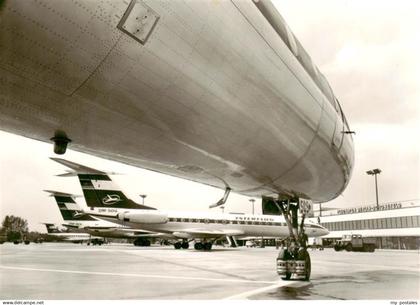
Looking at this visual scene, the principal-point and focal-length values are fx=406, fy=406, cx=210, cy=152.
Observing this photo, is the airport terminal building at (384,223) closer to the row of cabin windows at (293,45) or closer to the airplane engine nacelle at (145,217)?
the airplane engine nacelle at (145,217)

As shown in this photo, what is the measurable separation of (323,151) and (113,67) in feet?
17.0

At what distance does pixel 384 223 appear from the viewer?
49.4 meters

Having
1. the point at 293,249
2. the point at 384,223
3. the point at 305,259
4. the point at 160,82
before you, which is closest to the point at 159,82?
the point at 160,82

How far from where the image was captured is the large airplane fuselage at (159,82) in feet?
9.15

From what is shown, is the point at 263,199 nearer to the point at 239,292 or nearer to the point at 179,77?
the point at 239,292

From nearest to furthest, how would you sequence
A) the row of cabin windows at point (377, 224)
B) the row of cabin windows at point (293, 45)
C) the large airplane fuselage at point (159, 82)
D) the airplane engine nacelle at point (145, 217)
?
the large airplane fuselage at point (159, 82) < the row of cabin windows at point (293, 45) < the airplane engine nacelle at point (145, 217) < the row of cabin windows at point (377, 224)

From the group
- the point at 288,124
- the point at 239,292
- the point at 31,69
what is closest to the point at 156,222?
the point at 239,292

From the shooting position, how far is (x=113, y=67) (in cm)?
312

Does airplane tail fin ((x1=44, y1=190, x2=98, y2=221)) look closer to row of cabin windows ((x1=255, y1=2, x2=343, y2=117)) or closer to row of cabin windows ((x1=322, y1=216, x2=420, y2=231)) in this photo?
row of cabin windows ((x1=322, y1=216, x2=420, y2=231))

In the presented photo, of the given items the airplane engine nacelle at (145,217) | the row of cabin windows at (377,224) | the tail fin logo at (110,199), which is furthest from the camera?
the row of cabin windows at (377,224)

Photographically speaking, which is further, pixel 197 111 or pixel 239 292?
pixel 239 292

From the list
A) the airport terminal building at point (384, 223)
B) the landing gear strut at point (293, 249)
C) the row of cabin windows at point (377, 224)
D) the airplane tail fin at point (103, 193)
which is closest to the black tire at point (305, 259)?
the landing gear strut at point (293, 249)

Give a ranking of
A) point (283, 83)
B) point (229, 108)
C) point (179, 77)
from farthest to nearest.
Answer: point (283, 83)
point (229, 108)
point (179, 77)

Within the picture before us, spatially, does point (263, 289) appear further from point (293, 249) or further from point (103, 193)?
point (103, 193)
